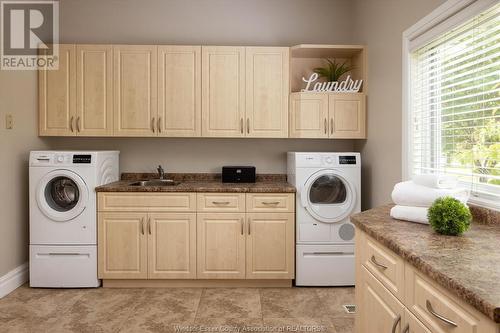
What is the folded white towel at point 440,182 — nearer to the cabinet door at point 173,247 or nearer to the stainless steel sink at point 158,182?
the cabinet door at point 173,247

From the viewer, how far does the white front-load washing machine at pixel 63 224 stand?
3.41 metres

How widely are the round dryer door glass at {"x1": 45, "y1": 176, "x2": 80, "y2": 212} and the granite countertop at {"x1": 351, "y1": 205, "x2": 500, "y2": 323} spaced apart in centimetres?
260

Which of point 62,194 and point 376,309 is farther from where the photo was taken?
point 62,194

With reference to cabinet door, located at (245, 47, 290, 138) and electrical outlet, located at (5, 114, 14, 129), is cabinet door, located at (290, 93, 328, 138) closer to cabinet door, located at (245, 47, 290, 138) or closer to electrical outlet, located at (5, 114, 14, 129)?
cabinet door, located at (245, 47, 290, 138)

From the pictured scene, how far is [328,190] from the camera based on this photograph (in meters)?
3.60

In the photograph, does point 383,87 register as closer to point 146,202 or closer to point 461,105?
point 461,105

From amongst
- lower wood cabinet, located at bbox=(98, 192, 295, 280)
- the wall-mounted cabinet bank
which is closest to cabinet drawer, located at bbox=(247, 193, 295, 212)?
lower wood cabinet, located at bbox=(98, 192, 295, 280)

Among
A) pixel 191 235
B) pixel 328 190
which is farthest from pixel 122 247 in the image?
pixel 328 190

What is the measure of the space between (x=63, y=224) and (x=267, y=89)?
2.19 m

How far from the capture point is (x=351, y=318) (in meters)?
2.88

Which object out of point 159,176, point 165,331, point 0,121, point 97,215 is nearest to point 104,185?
point 97,215

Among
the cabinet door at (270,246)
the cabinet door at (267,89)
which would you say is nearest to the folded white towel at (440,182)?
the cabinet door at (270,246)

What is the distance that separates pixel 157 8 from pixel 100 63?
0.89 metres

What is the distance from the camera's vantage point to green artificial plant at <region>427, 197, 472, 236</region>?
162cm
